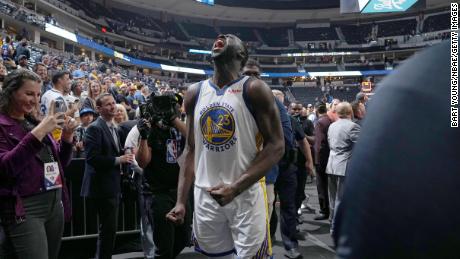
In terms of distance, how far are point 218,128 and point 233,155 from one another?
0.18m

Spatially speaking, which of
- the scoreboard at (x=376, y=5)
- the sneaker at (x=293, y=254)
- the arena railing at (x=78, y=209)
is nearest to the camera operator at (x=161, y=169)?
the arena railing at (x=78, y=209)

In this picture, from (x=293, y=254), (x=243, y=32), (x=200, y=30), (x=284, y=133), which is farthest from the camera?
(x=243, y=32)

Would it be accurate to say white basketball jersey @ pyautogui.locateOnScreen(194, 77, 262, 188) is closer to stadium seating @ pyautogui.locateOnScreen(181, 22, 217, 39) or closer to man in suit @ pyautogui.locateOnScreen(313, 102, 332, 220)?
man in suit @ pyautogui.locateOnScreen(313, 102, 332, 220)

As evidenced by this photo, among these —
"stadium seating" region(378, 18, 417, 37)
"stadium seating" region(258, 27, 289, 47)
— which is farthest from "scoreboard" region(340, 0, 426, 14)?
"stadium seating" region(258, 27, 289, 47)

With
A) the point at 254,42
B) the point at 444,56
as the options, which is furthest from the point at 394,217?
the point at 254,42

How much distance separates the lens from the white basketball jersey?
2.07 metres

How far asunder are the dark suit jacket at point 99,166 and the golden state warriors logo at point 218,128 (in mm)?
1795

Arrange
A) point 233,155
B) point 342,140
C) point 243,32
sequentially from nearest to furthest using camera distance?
1. point 233,155
2. point 342,140
3. point 243,32

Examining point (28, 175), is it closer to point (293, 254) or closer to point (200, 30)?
point (293, 254)

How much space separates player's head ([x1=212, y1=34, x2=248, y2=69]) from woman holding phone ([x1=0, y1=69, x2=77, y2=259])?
3.47 feet

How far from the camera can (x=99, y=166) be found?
3543mm

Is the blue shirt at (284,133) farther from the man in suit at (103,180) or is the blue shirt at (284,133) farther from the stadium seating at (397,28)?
the stadium seating at (397,28)

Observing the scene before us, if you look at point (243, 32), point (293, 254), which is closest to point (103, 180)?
point (293, 254)

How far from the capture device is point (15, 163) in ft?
7.16
